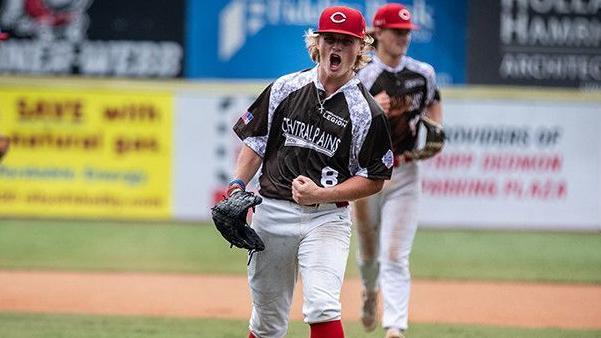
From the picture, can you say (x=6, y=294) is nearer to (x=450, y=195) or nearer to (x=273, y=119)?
(x=273, y=119)

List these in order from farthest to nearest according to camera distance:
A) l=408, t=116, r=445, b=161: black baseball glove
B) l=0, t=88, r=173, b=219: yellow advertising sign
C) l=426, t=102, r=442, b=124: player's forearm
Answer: l=0, t=88, r=173, b=219: yellow advertising sign → l=426, t=102, r=442, b=124: player's forearm → l=408, t=116, r=445, b=161: black baseball glove

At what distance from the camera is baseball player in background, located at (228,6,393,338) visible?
6191 millimetres

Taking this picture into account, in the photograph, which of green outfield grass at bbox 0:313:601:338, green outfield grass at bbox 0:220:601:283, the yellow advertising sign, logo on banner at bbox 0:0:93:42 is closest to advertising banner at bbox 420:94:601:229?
green outfield grass at bbox 0:220:601:283

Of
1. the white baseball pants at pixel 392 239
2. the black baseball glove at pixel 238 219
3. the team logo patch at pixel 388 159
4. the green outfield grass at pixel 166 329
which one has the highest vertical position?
the team logo patch at pixel 388 159

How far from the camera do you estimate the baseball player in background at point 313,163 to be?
20.3 feet

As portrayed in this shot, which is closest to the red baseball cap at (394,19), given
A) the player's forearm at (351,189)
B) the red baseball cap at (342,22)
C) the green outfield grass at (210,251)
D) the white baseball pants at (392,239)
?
the white baseball pants at (392,239)

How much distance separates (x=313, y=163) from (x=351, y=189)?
233 millimetres

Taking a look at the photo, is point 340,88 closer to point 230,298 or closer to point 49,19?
point 230,298

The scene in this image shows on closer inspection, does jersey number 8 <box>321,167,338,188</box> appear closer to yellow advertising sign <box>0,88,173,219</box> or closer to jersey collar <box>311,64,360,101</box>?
jersey collar <box>311,64,360,101</box>

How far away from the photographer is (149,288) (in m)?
11.4

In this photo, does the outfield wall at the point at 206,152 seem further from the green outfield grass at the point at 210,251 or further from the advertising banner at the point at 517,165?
the green outfield grass at the point at 210,251

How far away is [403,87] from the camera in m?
8.41

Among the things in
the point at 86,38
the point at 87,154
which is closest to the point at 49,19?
the point at 86,38

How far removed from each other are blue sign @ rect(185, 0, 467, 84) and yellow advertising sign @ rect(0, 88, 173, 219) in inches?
39.9
